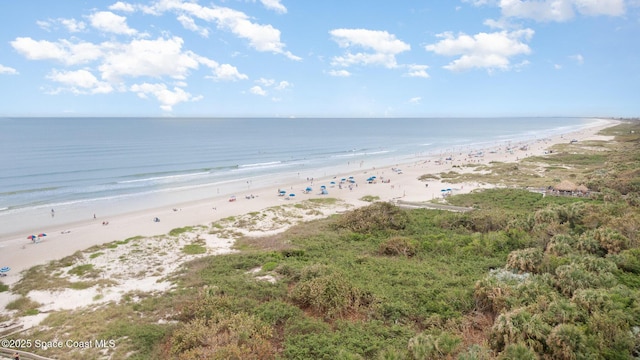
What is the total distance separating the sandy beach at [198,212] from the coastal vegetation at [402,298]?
4052 mm

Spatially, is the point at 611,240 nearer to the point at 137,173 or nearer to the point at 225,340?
the point at 225,340

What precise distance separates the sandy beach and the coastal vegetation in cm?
405

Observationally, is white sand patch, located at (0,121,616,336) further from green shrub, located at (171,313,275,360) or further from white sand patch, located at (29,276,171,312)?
green shrub, located at (171,313,275,360)

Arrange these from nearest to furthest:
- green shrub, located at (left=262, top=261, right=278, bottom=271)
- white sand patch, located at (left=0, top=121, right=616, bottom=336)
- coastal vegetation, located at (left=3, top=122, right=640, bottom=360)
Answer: coastal vegetation, located at (left=3, top=122, right=640, bottom=360) < white sand patch, located at (left=0, top=121, right=616, bottom=336) < green shrub, located at (left=262, top=261, right=278, bottom=271)

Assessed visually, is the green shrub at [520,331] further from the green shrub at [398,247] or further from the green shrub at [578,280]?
the green shrub at [398,247]

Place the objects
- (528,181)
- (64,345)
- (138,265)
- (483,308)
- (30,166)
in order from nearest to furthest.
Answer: (64,345), (483,308), (138,265), (528,181), (30,166)

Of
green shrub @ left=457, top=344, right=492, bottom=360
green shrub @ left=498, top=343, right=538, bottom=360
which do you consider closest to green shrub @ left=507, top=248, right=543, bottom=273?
green shrub @ left=498, top=343, right=538, bottom=360

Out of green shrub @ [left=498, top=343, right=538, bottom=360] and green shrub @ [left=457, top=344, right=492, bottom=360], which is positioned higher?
green shrub @ [left=498, top=343, right=538, bottom=360]

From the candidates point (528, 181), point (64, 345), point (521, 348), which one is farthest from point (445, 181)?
point (64, 345)

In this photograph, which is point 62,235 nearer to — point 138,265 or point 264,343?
point 138,265

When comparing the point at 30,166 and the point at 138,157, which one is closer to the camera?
the point at 30,166

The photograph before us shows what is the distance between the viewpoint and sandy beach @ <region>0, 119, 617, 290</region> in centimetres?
2706

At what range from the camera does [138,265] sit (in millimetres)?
23406

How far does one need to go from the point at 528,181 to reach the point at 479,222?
2864cm
